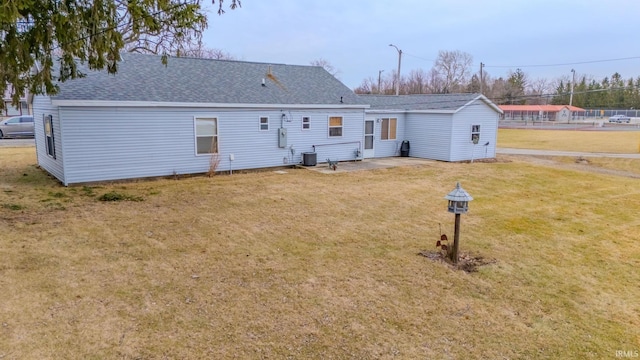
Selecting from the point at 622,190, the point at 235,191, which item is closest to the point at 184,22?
the point at 235,191

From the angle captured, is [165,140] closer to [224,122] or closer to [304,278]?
[224,122]

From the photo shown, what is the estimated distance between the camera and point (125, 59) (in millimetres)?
14203

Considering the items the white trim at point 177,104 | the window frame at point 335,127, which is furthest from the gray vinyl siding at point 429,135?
the window frame at point 335,127

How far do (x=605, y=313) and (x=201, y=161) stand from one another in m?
11.6

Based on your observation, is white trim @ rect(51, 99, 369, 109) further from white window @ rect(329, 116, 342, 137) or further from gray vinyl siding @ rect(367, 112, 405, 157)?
gray vinyl siding @ rect(367, 112, 405, 157)

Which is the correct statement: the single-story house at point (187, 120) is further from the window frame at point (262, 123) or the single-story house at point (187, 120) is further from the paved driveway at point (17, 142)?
the paved driveway at point (17, 142)

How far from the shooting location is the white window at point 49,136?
12187mm

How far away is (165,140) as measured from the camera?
12688 mm

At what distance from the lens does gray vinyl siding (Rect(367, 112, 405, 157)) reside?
1902 cm

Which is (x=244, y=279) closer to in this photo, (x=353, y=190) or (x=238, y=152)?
(x=353, y=190)

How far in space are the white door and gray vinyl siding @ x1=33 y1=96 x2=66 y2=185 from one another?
11857mm

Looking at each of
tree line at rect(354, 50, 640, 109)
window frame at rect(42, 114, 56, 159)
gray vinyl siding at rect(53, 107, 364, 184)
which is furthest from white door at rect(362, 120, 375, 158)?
tree line at rect(354, 50, 640, 109)

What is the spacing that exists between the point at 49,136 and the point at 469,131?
16.6 metres

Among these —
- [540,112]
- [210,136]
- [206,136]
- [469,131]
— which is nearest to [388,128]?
[469,131]
